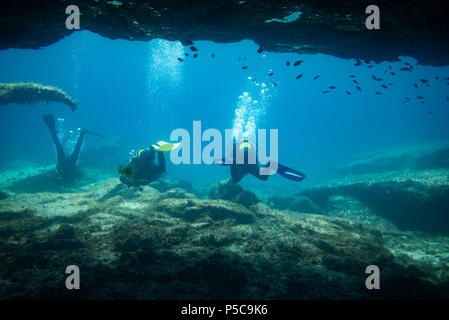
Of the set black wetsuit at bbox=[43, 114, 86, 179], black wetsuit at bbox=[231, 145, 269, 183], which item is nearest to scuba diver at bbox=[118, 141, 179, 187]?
black wetsuit at bbox=[231, 145, 269, 183]

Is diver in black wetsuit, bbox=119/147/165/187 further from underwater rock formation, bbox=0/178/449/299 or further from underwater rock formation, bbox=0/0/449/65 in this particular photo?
underwater rock formation, bbox=0/0/449/65

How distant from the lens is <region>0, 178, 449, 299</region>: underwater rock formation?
3.28 metres

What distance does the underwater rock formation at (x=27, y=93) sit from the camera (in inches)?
408

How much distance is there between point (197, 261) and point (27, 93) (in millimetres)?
13243

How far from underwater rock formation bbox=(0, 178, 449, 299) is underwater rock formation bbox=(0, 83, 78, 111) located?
21.5ft

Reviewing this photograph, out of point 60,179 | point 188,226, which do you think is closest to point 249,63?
point 60,179

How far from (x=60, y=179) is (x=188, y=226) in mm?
13575

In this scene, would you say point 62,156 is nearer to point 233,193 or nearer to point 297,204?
point 233,193

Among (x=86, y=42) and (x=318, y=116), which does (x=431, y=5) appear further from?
(x=318, y=116)

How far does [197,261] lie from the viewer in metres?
3.98

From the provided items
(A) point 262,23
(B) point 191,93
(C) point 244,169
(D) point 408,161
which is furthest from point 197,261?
(B) point 191,93

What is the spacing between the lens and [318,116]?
462 ft

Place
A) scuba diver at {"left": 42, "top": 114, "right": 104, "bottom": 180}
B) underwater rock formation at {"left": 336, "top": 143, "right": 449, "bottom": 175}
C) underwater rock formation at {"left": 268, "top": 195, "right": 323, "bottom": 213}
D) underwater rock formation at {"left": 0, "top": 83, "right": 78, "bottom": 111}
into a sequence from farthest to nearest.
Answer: underwater rock formation at {"left": 336, "top": 143, "right": 449, "bottom": 175} → scuba diver at {"left": 42, "top": 114, "right": 104, "bottom": 180} → underwater rock formation at {"left": 268, "top": 195, "right": 323, "bottom": 213} → underwater rock formation at {"left": 0, "top": 83, "right": 78, "bottom": 111}
